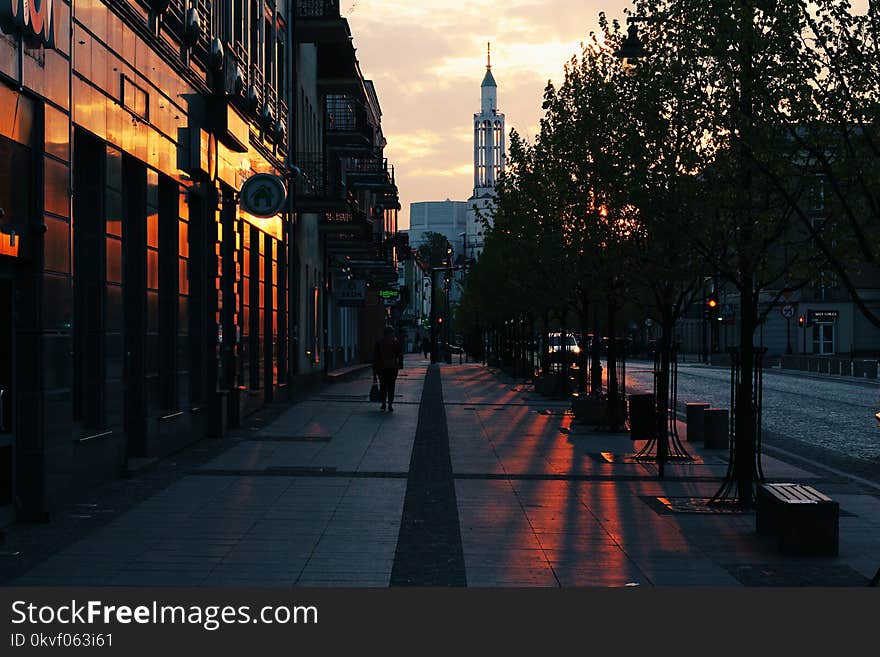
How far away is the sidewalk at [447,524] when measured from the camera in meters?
9.09

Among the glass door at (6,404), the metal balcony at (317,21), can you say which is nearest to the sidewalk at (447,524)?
the glass door at (6,404)

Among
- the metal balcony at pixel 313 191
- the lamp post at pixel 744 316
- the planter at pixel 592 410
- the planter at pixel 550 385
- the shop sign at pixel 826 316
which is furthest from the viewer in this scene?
the shop sign at pixel 826 316

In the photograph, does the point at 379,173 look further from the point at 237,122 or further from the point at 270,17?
the point at 237,122

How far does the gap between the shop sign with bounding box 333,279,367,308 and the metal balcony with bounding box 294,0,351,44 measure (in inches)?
531

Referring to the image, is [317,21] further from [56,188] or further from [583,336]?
[56,188]

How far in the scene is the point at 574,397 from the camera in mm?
25266

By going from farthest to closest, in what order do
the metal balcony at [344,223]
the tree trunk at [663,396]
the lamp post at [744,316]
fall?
the metal balcony at [344,223] < the tree trunk at [663,396] < the lamp post at [744,316]

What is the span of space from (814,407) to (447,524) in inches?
875

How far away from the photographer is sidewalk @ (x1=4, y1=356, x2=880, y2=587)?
29.8 feet

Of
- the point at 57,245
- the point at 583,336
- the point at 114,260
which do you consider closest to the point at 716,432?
the point at 583,336

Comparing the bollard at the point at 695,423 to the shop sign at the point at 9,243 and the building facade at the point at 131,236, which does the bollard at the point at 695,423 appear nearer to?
the building facade at the point at 131,236

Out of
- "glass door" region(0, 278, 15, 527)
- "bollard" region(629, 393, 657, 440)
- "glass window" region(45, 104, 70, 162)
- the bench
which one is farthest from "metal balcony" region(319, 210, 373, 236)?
the bench

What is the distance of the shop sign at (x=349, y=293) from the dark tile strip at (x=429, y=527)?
28235 millimetres

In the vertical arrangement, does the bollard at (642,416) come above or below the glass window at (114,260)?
below
